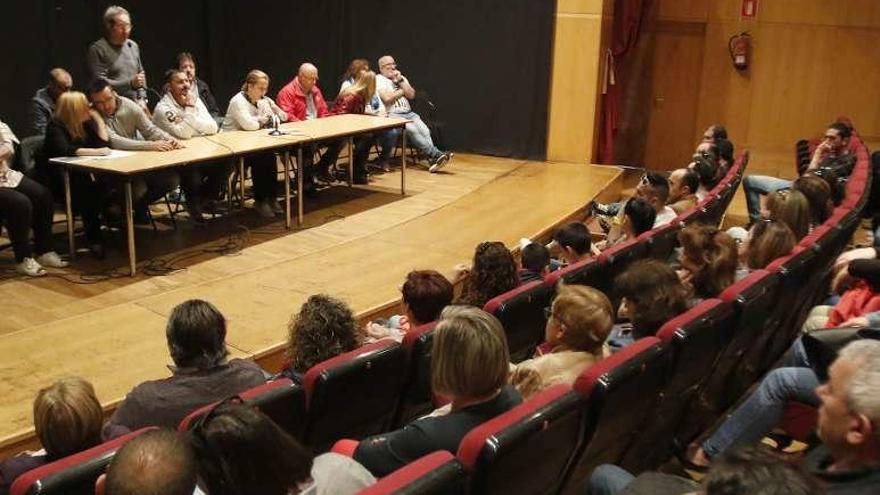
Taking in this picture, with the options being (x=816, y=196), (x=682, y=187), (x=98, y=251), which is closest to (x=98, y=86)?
(x=98, y=251)

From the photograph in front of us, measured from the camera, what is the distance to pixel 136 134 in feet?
17.9

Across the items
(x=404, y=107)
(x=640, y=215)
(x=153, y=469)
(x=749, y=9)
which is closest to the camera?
(x=153, y=469)

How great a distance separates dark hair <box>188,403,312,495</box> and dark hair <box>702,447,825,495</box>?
82 cm

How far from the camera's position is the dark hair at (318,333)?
2666mm

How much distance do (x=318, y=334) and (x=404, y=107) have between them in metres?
5.50

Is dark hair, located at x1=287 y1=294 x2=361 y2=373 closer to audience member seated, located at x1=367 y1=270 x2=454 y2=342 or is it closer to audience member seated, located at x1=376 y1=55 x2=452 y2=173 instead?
audience member seated, located at x1=367 y1=270 x2=454 y2=342

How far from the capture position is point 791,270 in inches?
127

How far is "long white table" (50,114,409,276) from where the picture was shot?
15.3 ft

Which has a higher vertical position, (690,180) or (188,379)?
(690,180)

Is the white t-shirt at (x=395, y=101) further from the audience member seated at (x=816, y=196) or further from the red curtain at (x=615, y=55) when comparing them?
the audience member seated at (x=816, y=196)

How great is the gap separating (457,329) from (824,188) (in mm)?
3172

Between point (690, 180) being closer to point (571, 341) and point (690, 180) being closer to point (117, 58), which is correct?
point (571, 341)

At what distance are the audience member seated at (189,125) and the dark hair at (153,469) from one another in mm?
4182

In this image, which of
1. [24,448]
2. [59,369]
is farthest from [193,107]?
[24,448]
